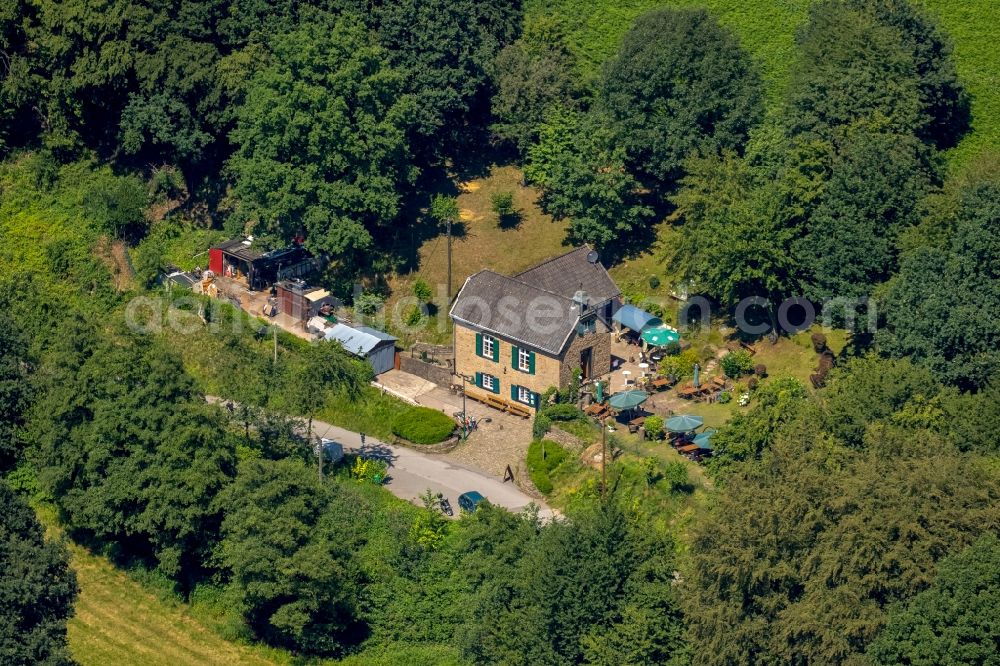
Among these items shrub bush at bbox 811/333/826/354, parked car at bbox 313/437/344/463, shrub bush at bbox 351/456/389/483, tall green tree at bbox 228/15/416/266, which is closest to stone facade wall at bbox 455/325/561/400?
shrub bush at bbox 351/456/389/483

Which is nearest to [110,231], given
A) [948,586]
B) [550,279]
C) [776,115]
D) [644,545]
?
[550,279]

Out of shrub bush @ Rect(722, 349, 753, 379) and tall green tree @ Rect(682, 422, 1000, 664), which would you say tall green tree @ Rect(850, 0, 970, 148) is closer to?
shrub bush @ Rect(722, 349, 753, 379)

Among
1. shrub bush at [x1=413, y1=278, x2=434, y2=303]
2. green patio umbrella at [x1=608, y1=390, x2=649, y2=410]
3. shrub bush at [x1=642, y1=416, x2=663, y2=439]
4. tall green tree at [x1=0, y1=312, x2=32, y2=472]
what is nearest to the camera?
tall green tree at [x1=0, y1=312, x2=32, y2=472]

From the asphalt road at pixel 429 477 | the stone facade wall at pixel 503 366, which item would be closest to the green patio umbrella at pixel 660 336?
the stone facade wall at pixel 503 366

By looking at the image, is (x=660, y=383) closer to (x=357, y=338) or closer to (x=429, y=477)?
(x=429, y=477)

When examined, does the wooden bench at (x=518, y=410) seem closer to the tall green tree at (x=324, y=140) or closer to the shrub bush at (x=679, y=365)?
the shrub bush at (x=679, y=365)

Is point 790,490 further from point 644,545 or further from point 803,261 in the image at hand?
point 803,261

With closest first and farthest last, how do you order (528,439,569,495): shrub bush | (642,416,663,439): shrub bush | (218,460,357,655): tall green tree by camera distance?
(218,460,357,655): tall green tree
(528,439,569,495): shrub bush
(642,416,663,439): shrub bush
